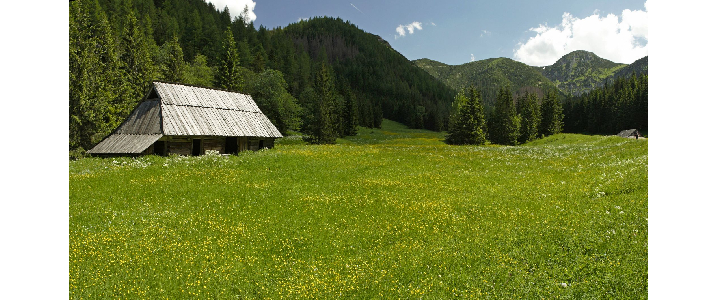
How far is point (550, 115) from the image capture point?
320ft

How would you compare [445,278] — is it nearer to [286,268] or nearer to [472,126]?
[286,268]

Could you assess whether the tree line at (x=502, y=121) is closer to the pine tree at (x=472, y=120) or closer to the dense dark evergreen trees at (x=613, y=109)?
the pine tree at (x=472, y=120)

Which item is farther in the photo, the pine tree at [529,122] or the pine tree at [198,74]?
the pine tree at [529,122]

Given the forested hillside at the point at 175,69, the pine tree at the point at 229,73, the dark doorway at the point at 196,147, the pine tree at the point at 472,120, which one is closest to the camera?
the dark doorway at the point at 196,147

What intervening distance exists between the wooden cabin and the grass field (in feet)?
29.6

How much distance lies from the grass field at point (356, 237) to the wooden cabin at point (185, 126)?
356 inches

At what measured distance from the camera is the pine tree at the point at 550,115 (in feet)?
318

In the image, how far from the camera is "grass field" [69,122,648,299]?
25.7ft

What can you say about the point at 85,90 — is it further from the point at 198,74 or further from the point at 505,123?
the point at 505,123

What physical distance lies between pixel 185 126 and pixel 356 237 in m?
23.9

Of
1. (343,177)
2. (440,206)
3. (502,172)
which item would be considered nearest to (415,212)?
(440,206)

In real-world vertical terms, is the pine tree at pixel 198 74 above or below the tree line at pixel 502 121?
above

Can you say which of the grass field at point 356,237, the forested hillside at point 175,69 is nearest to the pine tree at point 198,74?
the forested hillside at point 175,69

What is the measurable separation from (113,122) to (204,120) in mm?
16126
